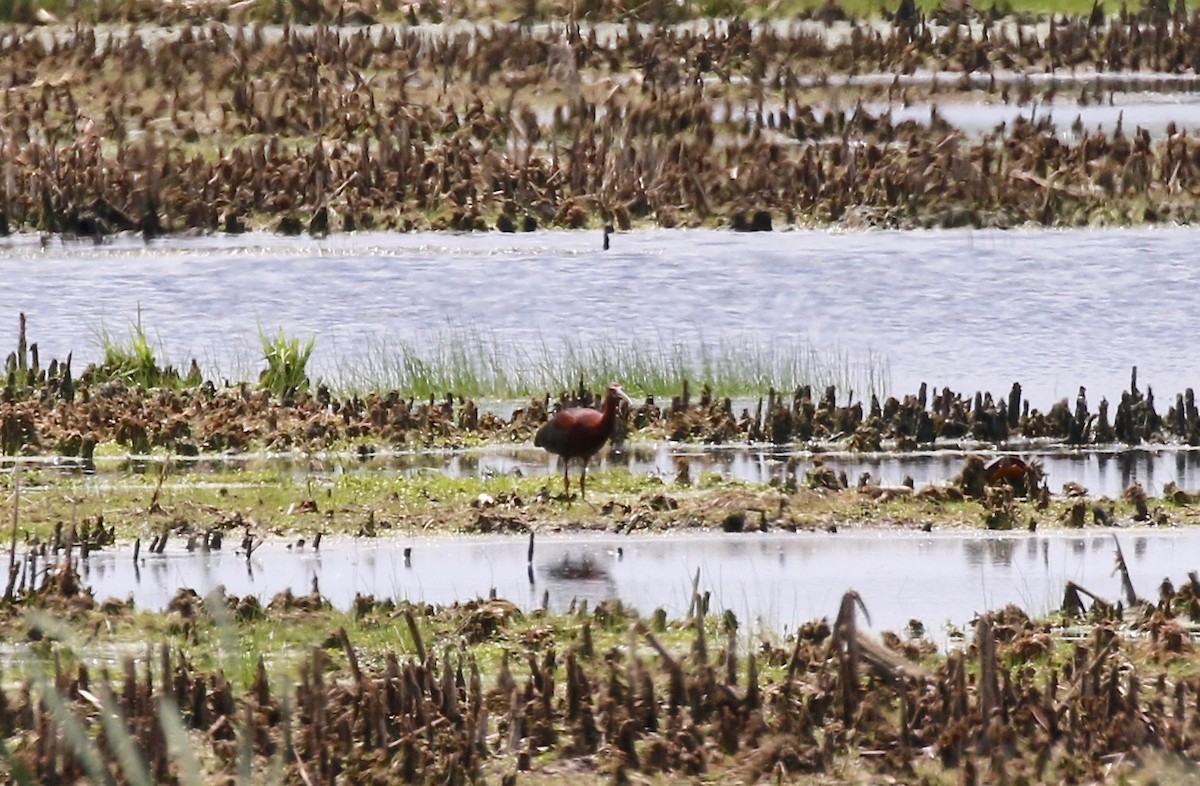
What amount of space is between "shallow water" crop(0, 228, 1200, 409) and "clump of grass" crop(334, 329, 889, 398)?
0.18m

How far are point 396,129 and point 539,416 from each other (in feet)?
38.9

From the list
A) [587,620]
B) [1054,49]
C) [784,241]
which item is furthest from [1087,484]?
[1054,49]

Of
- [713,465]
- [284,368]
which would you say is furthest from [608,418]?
[284,368]

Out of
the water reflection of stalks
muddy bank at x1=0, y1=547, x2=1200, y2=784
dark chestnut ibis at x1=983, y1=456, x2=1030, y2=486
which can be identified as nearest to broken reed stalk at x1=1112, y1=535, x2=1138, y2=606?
muddy bank at x1=0, y1=547, x2=1200, y2=784

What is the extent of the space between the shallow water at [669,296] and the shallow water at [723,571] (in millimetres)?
5416

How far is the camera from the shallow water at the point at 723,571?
10.6m

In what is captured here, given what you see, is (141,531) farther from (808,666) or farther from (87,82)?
(87,82)

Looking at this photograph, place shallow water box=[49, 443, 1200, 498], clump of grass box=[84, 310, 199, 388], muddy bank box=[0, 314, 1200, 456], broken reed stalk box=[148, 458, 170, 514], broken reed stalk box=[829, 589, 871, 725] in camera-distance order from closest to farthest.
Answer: broken reed stalk box=[829, 589, 871, 725] < broken reed stalk box=[148, 458, 170, 514] < shallow water box=[49, 443, 1200, 498] < muddy bank box=[0, 314, 1200, 456] < clump of grass box=[84, 310, 199, 388]

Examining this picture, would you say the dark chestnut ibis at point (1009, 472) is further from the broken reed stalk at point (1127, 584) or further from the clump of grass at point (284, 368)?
the clump of grass at point (284, 368)

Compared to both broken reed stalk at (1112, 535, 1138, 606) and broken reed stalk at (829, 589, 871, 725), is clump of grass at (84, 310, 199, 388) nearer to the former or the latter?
broken reed stalk at (1112, 535, 1138, 606)

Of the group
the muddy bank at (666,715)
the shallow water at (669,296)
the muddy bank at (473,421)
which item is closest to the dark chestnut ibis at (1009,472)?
the muddy bank at (473,421)

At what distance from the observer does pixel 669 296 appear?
21.3 meters

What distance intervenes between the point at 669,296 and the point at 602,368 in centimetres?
426

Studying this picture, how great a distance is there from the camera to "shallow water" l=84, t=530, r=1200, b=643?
10.6m
